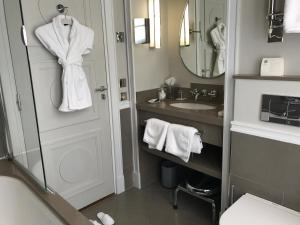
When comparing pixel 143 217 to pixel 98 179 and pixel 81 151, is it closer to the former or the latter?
pixel 98 179

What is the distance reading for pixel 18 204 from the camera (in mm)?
1711

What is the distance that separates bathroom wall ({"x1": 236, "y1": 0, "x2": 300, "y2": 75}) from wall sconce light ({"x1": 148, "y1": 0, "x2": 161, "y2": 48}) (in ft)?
3.54

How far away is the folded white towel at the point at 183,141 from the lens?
6.40 ft

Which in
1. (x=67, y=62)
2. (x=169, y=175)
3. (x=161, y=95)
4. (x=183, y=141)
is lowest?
(x=169, y=175)

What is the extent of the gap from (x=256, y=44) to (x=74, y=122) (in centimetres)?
153

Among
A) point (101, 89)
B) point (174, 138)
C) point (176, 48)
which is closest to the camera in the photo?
point (174, 138)

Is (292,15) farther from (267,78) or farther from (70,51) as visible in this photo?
(70,51)

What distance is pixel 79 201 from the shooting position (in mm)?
2340

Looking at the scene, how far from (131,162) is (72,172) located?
2.14 ft

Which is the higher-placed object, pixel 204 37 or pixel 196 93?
pixel 204 37

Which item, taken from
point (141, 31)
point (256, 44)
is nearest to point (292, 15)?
point (256, 44)

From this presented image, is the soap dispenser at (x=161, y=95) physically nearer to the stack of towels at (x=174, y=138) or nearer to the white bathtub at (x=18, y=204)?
the stack of towels at (x=174, y=138)

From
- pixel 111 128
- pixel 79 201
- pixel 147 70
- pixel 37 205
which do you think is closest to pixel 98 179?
pixel 79 201

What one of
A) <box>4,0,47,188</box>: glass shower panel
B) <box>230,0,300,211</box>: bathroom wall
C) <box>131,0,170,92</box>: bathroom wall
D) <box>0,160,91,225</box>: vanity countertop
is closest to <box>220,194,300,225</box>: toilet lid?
<box>230,0,300,211</box>: bathroom wall
